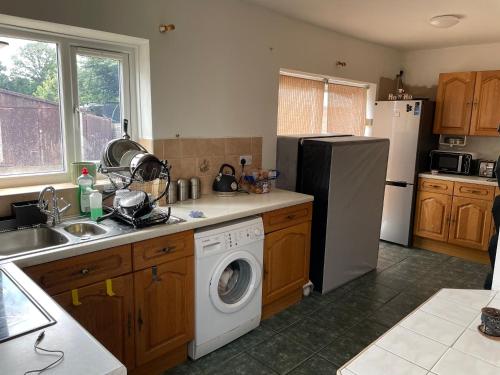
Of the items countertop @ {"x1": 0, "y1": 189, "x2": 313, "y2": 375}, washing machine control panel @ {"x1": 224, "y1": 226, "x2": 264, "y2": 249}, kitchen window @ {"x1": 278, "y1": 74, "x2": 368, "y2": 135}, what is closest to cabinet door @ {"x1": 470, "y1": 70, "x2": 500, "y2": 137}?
kitchen window @ {"x1": 278, "y1": 74, "x2": 368, "y2": 135}

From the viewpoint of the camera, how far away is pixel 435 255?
4.22 metres

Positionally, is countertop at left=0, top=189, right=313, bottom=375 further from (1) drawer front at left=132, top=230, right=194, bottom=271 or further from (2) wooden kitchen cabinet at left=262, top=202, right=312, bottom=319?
(2) wooden kitchen cabinet at left=262, top=202, right=312, bottom=319

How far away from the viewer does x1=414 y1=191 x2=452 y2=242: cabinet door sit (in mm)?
4145

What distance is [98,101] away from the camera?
244cm

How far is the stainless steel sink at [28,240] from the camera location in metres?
1.90

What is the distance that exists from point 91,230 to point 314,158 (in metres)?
1.73

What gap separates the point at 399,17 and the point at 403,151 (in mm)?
1523

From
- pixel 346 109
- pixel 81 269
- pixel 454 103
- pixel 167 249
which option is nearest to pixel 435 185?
pixel 454 103

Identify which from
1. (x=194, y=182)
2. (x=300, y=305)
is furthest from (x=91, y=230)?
(x=300, y=305)

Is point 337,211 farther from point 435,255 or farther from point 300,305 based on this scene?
point 435,255

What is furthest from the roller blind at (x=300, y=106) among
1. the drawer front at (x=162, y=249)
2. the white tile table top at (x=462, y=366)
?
the white tile table top at (x=462, y=366)

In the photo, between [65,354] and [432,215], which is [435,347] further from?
[432,215]

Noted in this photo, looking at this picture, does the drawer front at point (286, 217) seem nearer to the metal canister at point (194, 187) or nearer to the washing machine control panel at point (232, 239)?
the washing machine control panel at point (232, 239)

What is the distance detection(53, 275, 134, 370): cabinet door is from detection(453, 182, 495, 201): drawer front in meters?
3.53
